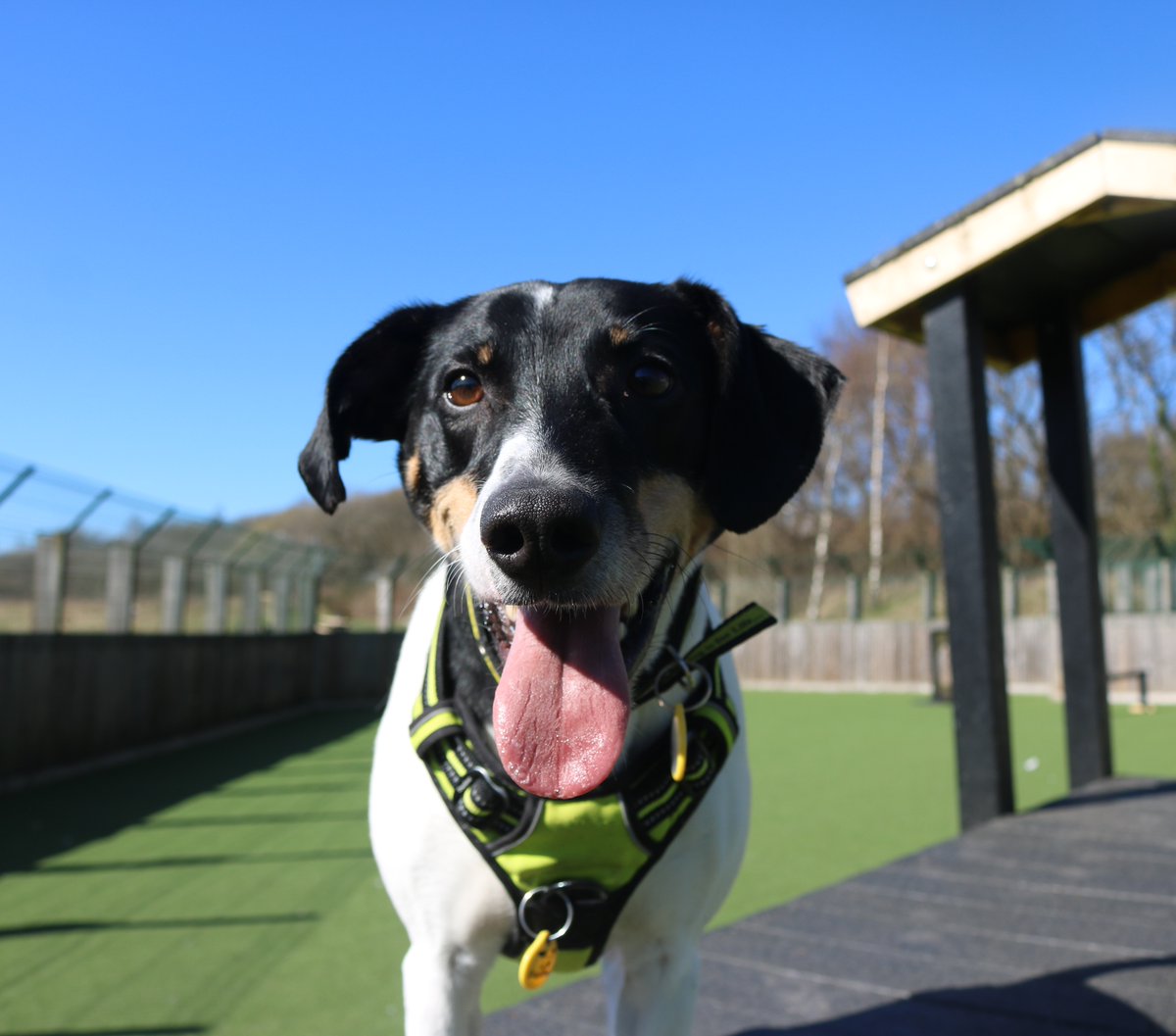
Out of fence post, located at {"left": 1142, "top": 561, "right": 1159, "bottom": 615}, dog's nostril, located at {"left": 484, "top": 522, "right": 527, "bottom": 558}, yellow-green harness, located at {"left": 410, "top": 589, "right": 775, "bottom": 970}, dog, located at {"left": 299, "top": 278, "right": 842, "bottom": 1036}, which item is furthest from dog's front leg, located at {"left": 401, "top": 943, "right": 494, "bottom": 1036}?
fence post, located at {"left": 1142, "top": 561, "right": 1159, "bottom": 615}

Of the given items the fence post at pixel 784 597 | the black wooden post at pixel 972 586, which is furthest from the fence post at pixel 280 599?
the black wooden post at pixel 972 586

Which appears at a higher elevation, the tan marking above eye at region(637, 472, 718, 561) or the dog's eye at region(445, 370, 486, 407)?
the dog's eye at region(445, 370, 486, 407)

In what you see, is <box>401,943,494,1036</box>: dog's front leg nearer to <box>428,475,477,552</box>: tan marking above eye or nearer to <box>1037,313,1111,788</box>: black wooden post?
<box>428,475,477,552</box>: tan marking above eye

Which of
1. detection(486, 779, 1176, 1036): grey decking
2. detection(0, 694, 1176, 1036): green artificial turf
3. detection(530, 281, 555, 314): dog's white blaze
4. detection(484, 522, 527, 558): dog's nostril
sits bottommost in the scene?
detection(0, 694, 1176, 1036): green artificial turf

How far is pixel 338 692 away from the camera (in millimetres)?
15828

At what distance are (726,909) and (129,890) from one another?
116 inches

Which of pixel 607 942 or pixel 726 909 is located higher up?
pixel 607 942

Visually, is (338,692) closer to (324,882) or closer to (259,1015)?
(324,882)

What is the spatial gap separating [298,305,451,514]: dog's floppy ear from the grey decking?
1.59 metres

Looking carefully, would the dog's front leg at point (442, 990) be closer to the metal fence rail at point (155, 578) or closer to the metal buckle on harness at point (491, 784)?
the metal buckle on harness at point (491, 784)

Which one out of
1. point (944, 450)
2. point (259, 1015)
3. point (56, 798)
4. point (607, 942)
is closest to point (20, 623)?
point (56, 798)

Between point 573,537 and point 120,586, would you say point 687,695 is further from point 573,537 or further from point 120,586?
point 120,586

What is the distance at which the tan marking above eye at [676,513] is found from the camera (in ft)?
6.18

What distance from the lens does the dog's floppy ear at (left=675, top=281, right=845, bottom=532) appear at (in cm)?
212
